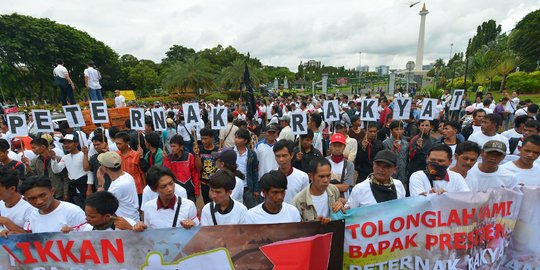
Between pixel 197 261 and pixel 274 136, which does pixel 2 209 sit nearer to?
pixel 197 261

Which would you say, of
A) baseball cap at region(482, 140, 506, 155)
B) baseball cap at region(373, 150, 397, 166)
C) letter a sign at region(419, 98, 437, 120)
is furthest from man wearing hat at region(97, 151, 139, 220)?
letter a sign at region(419, 98, 437, 120)

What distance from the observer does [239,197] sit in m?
3.86

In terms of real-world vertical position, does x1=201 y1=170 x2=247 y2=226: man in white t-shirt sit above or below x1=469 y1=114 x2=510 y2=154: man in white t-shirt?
below

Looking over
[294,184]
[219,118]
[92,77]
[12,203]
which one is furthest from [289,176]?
[92,77]

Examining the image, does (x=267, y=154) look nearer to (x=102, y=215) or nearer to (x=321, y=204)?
(x=321, y=204)

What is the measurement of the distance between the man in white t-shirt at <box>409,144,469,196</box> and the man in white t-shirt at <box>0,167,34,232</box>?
404 cm

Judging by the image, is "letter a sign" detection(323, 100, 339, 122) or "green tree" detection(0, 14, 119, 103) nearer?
"letter a sign" detection(323, 100, 339, 122)

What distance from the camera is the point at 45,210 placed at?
9.06ft

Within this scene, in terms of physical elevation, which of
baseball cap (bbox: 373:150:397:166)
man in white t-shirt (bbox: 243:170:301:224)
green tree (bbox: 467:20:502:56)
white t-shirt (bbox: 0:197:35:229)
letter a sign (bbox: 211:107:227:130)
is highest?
green tree (bbox: 467:20:502:56)

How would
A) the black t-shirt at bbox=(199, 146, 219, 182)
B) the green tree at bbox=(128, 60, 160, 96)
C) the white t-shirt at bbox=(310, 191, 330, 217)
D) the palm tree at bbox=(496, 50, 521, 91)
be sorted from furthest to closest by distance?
the green tree at bbox=(128, 60, 160, 96) → the palm tree at bbox=(496, 50, 521, 91) → the black t-shirt at bbox=(199, 146, 219, 182) → the white t-shirt at bbox=(310, 191, 330, 217)

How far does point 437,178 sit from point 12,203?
4480mm

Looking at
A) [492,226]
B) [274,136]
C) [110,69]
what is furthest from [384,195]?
[110,69]

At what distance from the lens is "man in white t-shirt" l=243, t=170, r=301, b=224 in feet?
8.57

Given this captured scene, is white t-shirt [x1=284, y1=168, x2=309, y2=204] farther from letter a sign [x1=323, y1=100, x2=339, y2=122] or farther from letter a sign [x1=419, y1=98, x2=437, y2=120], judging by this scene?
letter a sign [x1=419, y1=98, x2=437, y2=120]
